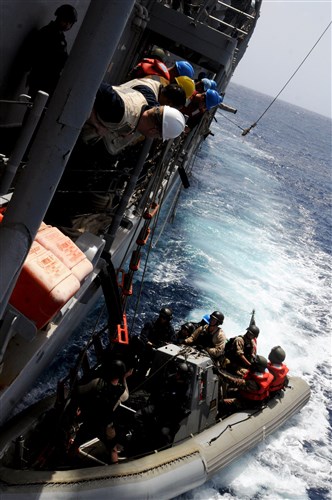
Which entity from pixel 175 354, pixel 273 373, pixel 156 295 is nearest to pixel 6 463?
pixel 175 354

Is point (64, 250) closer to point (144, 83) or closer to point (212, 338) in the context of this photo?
point (144, 83)

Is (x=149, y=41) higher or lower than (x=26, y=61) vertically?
higher

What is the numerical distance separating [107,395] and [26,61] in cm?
481

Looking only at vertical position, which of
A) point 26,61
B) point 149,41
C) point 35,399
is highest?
point 149,41

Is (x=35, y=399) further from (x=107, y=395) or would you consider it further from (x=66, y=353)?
(x=107, y=395)

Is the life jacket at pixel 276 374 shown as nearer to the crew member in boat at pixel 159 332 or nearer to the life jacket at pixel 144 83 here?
the crew member in boat at pixel 159 332

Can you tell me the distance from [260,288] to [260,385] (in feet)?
28.7

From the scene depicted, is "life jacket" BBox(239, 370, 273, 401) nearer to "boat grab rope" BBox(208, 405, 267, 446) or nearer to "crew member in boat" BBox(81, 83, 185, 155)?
"boat grab rope" BBox(208, 405, 267, 446)

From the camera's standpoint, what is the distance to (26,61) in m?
7.48

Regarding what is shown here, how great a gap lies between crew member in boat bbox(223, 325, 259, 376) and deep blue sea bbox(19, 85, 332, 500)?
1605 millimetres

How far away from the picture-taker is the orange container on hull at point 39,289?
4855 mm

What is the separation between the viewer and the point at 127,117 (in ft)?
18.5

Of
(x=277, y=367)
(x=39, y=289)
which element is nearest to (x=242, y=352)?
(x=277, y=367)

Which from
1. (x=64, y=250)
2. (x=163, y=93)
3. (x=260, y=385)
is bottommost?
(x=260, y=385)
